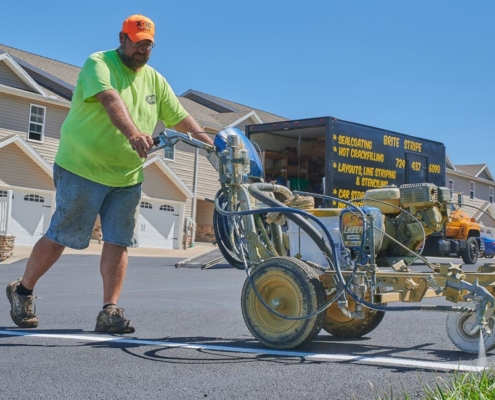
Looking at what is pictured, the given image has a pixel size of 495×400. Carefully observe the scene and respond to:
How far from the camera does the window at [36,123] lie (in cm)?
2631

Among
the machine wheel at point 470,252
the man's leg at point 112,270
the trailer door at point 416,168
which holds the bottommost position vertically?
the man's leg at point 112,270

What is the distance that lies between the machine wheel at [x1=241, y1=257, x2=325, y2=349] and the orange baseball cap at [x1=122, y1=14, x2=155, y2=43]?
1.91 metres

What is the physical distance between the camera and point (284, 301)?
4.41m

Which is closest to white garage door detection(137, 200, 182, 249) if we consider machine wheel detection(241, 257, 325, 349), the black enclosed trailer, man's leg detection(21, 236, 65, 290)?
the black enclosed trailer

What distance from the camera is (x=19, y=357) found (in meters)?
3.96

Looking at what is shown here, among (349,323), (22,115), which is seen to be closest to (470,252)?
(22,115)

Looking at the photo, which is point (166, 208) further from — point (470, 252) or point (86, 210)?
point (86, 210)

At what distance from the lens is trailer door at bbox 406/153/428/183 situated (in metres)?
16.0

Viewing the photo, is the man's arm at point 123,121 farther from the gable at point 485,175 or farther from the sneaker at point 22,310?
the gable at point 485,175

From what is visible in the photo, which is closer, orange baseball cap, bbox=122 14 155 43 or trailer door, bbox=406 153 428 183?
orange baseball cap, bbox=122 14 155 43

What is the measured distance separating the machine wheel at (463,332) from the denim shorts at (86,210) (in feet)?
8.25

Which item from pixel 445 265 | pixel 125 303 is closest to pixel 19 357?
pixel 445 265

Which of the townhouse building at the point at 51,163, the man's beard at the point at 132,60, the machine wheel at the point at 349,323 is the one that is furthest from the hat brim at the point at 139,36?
the townhouse building at the point at 51,163

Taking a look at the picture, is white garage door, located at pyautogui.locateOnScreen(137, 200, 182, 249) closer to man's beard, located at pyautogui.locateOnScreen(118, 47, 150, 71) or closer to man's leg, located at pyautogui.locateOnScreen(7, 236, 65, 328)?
man's leg, located at pyautogui.locateOnScreen(7, 236, 65, 328)
